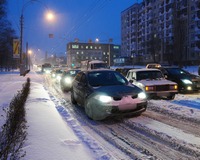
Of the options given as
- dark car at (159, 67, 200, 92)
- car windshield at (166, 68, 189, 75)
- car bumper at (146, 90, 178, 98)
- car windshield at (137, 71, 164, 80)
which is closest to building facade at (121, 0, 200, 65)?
car windshield at (166, 68, 189, 75)

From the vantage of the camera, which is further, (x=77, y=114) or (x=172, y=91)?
(x=172, y=91)

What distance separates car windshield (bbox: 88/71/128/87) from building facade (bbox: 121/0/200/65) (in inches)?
1828

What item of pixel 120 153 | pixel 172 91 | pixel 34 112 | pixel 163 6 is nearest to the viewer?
pixel 120 153

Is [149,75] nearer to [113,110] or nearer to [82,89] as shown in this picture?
[82,89]

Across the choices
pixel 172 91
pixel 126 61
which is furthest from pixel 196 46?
pixel 172 91

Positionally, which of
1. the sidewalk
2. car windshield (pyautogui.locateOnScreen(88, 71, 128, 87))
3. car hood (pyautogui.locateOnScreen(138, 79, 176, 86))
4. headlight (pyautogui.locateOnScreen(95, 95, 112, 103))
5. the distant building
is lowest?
the sidewalk

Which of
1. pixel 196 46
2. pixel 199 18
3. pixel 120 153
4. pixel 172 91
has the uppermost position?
pixel 199 18

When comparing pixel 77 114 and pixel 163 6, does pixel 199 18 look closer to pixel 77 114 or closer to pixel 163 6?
pixel 163 6

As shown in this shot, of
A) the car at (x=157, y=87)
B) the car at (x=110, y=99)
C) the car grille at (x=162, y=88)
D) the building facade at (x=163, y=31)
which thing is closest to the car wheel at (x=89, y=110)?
the car at (x=110, y=99)

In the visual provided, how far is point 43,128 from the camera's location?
6.50 metres

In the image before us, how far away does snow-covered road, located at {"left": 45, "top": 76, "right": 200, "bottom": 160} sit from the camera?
4995mm

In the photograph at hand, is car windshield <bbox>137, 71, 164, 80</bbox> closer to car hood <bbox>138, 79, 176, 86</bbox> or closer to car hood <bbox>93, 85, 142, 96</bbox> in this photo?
car hood <bbox>138, 79, 176, 86</bbox>

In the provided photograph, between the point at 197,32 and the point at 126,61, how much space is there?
1487 inches

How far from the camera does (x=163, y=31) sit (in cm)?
8562
